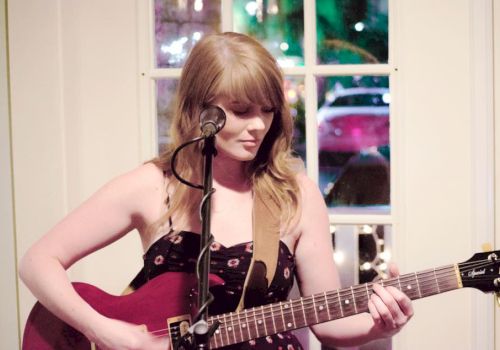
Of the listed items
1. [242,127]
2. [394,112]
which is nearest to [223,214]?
[242,127]

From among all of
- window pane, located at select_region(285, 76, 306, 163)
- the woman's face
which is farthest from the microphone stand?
window pane, located at select_region(285, 76, 306, 163)

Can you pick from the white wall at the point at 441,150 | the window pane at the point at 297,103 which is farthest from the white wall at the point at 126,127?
the window pane at the point at 297,103

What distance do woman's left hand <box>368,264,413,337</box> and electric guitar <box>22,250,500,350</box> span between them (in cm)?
2

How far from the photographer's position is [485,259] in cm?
112

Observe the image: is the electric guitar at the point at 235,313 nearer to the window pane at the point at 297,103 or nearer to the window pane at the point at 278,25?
the window pane at the point at 297,103

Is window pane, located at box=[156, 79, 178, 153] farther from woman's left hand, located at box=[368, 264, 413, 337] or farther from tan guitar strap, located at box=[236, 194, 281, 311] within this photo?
woman's left hand, located at box=[368, 264, 413, 337]

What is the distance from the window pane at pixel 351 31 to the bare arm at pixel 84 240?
2.34 ft

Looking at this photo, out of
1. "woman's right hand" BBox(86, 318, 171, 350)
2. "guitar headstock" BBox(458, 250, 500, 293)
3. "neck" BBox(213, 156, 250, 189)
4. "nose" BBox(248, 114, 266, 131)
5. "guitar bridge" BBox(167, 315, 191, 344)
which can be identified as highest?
"nose" BBox(248, 114, 266, 131)

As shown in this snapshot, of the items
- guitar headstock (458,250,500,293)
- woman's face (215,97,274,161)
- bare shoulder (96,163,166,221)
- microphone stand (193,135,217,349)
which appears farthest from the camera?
bare shoulder (96,163,166,221)

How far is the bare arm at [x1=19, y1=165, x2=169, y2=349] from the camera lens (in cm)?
129

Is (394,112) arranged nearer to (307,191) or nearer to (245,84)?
(307,191)

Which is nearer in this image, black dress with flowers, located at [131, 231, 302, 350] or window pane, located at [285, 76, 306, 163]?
black dress with flowers, located at [131, 231, 302, 350]

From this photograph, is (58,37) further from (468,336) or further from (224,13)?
(468,336)

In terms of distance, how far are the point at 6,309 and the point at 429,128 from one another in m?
1.28
